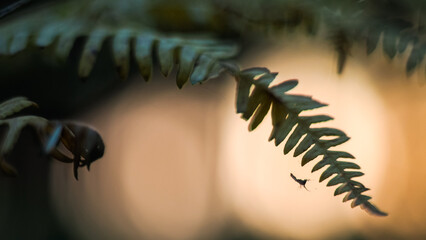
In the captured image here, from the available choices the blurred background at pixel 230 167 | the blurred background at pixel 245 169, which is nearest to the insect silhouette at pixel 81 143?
the blurred background at pixel 230 167

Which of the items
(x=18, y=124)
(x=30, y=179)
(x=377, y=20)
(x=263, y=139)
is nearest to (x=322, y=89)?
(x=263, y=139)

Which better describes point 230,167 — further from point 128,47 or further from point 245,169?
point 128,47

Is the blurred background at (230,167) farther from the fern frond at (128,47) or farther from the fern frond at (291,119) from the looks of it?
the fern frond at (291,119)

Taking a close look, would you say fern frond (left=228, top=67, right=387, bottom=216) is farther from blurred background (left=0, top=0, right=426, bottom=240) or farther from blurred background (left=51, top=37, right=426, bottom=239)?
blurred background (left=51, top=37, right=426, bottom=239)

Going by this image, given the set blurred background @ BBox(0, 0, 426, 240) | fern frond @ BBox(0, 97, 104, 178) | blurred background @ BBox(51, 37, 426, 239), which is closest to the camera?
fern frond @ BBox(0, 97, 104, 178)

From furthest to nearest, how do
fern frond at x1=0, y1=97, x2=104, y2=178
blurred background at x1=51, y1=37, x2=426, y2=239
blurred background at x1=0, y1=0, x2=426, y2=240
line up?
1. blurred background at x1=51, y1=37, x2=426, y2=239
2. blurred background at x1=0, y1=0, x2=426, y2=240
3. fern frond at x1=0, y1=97, x2=104, y2=178

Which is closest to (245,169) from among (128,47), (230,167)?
(230,167)

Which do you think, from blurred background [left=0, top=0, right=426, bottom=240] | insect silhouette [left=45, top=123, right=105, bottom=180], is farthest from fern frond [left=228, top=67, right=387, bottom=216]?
blurred background [left=0, top=0, right=426, bottom=240]
